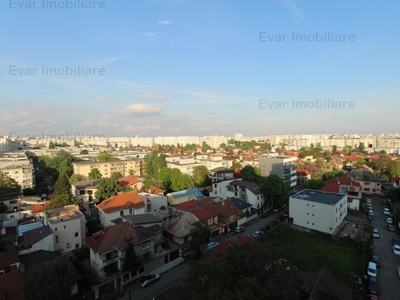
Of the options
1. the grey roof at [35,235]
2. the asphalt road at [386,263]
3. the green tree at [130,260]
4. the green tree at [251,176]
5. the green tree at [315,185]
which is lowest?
the asphalt road at [386,263]

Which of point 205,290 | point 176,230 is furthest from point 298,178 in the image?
point 205,290

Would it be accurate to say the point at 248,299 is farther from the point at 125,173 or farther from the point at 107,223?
the point at 125,173

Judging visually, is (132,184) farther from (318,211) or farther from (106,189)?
(318,211)

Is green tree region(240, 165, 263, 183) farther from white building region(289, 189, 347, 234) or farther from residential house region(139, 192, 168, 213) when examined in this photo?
residential house region(139, 192, 168, 213)

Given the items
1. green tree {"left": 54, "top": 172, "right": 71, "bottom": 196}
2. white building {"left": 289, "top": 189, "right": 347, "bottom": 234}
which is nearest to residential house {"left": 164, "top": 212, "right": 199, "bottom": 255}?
white building {"left": 289, "top": 189, "right": 347, "bottom": 234}

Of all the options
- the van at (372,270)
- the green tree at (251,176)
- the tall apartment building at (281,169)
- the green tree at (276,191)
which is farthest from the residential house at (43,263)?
the tall apartment building at (281,169)

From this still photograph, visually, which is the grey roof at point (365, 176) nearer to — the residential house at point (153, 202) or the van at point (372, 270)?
the van at point (372, 270)

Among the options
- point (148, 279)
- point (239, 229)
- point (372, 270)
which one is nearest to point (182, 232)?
point (148, 279)
